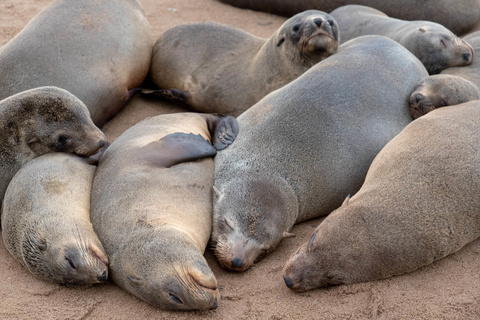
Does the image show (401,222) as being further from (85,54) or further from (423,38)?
(85,54)

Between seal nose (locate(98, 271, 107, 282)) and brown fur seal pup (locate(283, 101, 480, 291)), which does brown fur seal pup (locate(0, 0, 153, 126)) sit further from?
brown fur seal pup (locate(283, 101, 480, 291))

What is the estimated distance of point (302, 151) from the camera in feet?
15.1

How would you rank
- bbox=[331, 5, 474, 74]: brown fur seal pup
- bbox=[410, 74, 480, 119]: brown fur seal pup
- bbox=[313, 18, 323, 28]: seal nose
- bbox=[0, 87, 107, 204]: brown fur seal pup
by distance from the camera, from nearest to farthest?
bbox=[0, 87, 107, 204]: brown fur seal pup
bbox=[410, 74, 480, 119]: brown fur seal pup
bbox=[313, 18, 323, 28]: seal nose
bbox=[331, 5, 474, 74]: brown fur seal pup

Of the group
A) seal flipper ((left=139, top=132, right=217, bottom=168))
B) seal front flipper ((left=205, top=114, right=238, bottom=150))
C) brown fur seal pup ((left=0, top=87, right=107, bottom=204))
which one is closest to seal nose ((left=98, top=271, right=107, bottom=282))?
seal flipper ((left=139, top=132, right=217, bottom=168))

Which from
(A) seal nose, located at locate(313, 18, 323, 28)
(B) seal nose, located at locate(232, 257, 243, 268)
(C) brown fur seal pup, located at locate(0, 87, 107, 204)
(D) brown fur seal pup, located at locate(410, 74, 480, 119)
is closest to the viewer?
(B) seal nose, located at locate(232, 257, 243, 268)

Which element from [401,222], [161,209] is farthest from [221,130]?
[401,222]

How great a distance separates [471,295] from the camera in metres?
3.59

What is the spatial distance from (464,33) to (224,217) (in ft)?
15.2

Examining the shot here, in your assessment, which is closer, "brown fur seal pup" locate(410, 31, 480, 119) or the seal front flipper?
"brown fur seal pup" locate(410, 31, 480, 119)

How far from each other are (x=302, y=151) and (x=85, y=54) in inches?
101

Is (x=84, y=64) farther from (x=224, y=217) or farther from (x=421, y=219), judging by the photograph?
(x=421, y=219)

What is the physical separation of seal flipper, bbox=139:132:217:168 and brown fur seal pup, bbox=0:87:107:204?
1.73 feet

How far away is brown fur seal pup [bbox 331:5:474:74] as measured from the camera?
587cm

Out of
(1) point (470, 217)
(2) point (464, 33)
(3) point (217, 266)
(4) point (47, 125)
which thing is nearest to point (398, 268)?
(1) point (470, 217)
